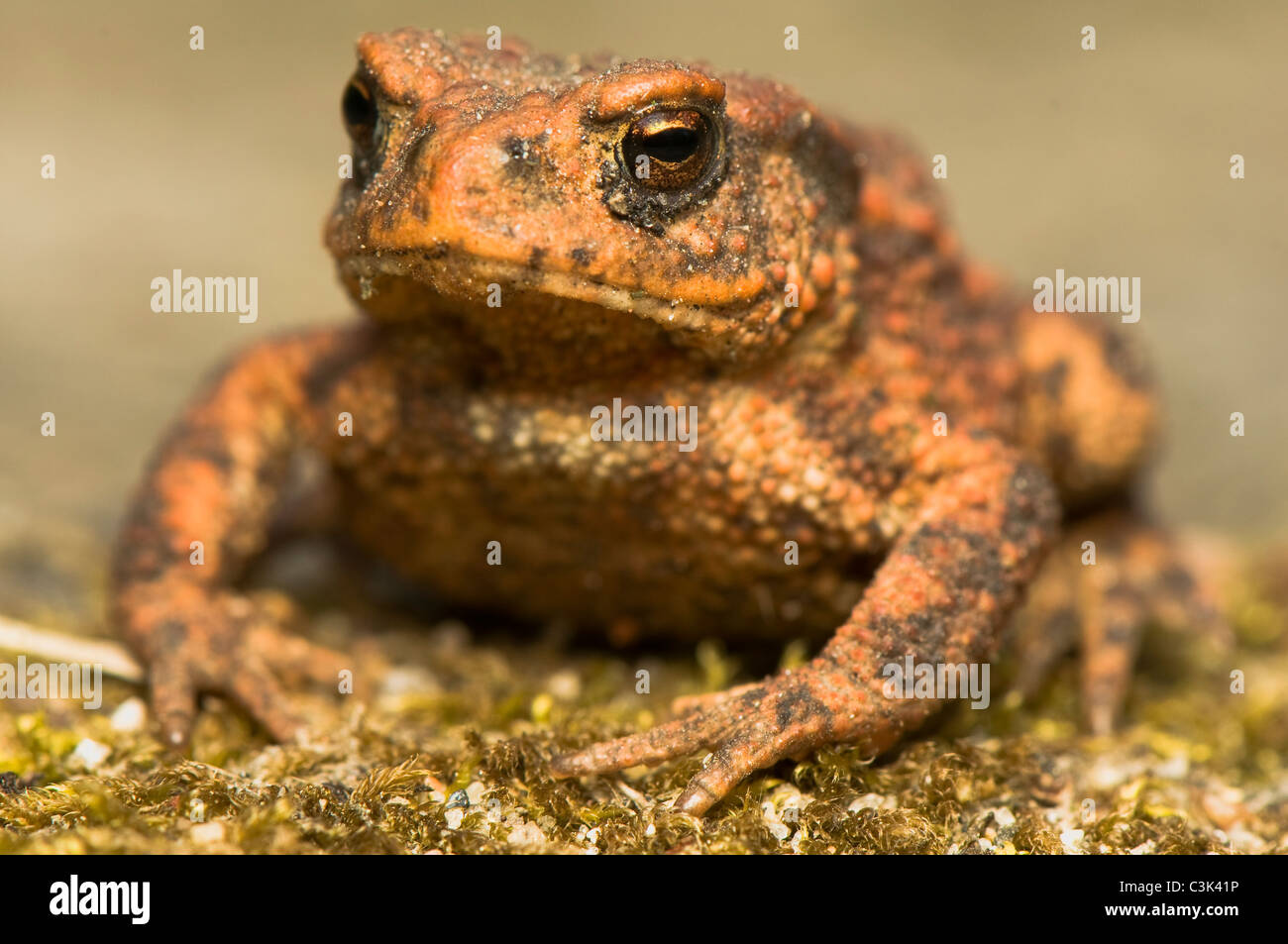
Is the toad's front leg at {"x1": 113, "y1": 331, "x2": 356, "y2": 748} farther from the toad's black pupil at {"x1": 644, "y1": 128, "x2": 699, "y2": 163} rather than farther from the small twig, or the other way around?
the toad's black pupil at {"x1": 644, "y1": 128, "x2": 699, "y2": 163}

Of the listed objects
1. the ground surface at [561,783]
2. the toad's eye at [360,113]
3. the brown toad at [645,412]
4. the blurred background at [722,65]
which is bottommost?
the ground surface at [561,783]

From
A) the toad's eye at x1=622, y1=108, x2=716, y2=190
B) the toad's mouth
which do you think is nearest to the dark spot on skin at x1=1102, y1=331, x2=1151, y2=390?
the toad's mouth

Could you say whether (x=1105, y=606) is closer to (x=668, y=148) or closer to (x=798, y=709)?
(x=798, y=709)

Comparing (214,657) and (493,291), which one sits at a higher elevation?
(493,291)

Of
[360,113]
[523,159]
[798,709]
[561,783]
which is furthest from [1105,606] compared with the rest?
[360,113]

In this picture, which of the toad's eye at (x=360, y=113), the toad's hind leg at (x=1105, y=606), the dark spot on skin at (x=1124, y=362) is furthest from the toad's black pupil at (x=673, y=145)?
the dark spot on skin at (x=1124, y=362)

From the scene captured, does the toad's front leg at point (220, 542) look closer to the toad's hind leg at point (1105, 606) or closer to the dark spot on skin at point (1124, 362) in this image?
the toad's hind leg at point (1105, 606)
